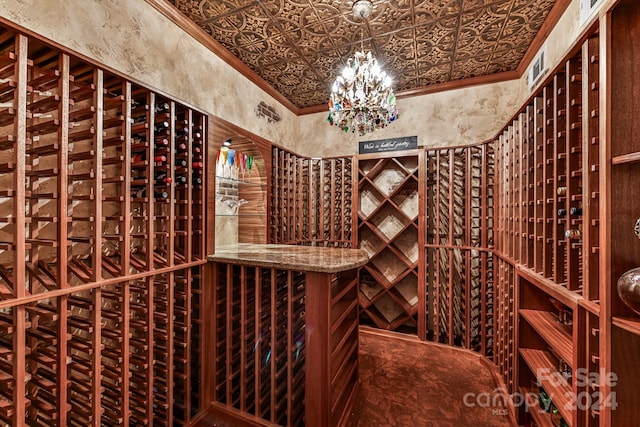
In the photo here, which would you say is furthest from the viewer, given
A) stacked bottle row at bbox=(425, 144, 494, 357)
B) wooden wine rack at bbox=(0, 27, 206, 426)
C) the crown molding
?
stacked bottle row at bbox=(425, 144, 494, 357)

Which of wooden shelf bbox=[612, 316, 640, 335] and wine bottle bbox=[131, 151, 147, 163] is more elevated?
wine bottle bbox=[131, 151, 147, 163]

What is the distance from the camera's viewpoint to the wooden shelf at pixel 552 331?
3.99 feet

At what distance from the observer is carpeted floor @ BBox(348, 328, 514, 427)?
1.74m

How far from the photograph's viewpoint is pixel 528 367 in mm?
1705

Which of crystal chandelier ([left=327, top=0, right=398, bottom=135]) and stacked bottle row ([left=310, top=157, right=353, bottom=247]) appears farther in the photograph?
stacked bottle row ([left=310, top=157, right=353, bottom=247])

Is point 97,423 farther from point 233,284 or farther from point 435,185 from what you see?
point 435,185

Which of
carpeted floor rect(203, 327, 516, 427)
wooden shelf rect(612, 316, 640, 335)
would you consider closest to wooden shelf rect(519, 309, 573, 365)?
wooden shelf rect(612, 316, 640, 335)

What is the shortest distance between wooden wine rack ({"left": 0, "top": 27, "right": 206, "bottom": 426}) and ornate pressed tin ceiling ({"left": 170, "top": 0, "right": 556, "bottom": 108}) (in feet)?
3.28

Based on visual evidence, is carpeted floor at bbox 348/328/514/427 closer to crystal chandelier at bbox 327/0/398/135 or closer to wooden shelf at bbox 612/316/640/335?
wooden shelf at bbox 612/316/640/335

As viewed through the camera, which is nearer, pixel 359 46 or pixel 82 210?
pixel 82 210

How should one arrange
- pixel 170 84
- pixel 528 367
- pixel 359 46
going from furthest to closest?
pixel 359 46
pixel 170 84
pixel 528 367

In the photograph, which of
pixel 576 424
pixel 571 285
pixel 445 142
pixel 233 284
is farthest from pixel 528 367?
pixel 445 142

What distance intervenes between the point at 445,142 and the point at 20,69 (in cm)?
330

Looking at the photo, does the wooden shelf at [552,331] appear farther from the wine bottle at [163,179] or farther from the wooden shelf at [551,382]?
the wine bottle at [163,179]
